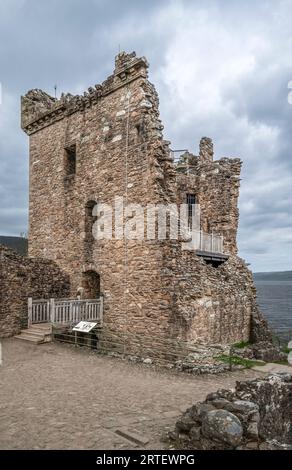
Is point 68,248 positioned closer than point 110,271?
No

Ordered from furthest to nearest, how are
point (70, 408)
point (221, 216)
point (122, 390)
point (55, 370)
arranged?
point (221, 216), point (55, 370), point (122, 390), point (70, 408)

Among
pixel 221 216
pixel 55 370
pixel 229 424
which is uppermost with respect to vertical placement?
pixel 221 216

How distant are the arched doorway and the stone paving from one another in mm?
4774

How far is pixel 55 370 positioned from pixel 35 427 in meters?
3.97

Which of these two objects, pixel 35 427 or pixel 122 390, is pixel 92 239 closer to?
pixel 122 390

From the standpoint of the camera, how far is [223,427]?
15.6 ft

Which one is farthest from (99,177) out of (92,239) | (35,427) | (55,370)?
(35,427)

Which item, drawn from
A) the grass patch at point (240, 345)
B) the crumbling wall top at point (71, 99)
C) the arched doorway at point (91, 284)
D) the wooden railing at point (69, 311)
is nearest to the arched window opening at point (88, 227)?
the arched doorway at point (91, 284)

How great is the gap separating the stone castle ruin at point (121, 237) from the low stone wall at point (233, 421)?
5.43 meters

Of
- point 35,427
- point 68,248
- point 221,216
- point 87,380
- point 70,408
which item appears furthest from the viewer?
point 221,216

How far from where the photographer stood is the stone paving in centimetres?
541

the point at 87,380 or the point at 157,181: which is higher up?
the point at 157,181

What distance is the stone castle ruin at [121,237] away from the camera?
1270 centimetres

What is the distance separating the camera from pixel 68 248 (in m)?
17.0
